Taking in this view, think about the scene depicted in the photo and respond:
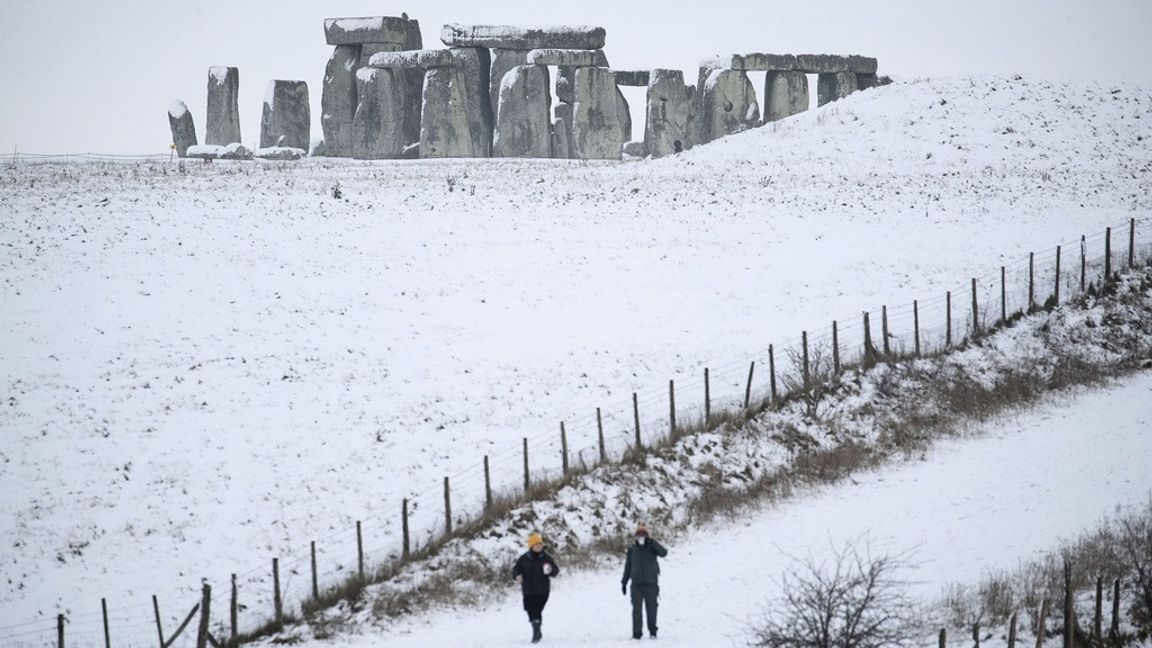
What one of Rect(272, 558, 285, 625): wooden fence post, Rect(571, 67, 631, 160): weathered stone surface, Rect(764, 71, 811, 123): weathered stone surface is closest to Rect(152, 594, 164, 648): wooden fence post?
Rect(272, 558, 285, 625): wooden fence post

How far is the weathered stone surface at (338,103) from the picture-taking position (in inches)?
2457

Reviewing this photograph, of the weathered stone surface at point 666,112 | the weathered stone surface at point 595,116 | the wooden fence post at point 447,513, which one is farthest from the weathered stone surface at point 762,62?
the wooden fence post at point 447,513

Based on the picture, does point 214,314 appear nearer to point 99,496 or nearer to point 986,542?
point 99,496

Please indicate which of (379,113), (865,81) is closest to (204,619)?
(379,113)

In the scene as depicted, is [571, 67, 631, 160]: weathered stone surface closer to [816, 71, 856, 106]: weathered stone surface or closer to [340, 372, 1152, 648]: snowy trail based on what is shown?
[816, 71, 856, 106]: weathered stone surface

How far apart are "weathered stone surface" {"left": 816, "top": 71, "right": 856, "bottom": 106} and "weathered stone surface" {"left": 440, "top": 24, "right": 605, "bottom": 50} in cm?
1259

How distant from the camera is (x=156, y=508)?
2166 centimetres

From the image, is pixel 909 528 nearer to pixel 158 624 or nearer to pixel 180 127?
pixel 158 624

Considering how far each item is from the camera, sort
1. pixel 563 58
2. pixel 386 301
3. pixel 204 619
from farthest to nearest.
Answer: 1. pixel 563 58
2. pixel 386 301
3. pixel 204 619

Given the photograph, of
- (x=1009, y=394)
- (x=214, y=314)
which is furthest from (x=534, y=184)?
(x=1009, y=394)

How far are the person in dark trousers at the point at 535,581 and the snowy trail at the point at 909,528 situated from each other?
428 millimetres

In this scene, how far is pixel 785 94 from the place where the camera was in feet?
214

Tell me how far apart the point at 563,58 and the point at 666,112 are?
19.2 feet

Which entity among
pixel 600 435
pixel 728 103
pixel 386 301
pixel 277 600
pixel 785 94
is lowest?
pixel 277 600
